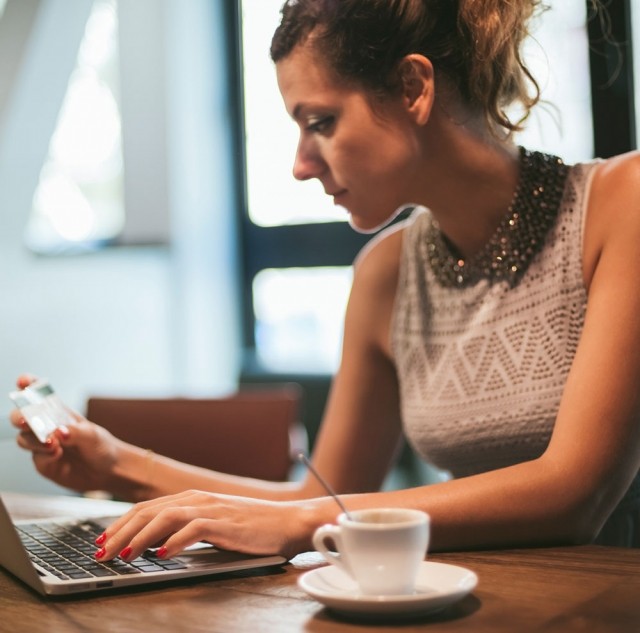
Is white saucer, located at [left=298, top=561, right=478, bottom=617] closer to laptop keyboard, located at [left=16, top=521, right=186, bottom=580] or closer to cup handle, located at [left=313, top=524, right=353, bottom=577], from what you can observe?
cup handle, located at [left=313, top=524, right=353, bottom=577]

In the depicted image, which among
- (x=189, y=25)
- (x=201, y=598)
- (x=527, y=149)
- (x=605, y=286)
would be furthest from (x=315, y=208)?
(x=201, y=598)

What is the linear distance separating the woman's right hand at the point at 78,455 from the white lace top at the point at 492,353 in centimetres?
45

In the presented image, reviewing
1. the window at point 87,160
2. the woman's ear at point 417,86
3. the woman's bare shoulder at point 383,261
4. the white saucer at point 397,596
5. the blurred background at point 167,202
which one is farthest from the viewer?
the window at point 87,160

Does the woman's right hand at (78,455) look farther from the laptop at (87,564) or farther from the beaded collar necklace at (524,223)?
the beaded collar necklace at (524,223)

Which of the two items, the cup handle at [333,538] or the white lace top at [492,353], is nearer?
the cup handle at [333,538]

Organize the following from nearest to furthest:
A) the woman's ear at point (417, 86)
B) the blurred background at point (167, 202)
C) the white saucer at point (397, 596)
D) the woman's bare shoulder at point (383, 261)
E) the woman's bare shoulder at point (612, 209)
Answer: the white saucer at point (397, 596) < the woman's bare shoulder at point (612, 209) < the woman's ear at point (417, 86) < the woman's bare shoulder at point (383, 261) < the blurred background at point (167, 202)

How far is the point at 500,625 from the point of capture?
782 mm

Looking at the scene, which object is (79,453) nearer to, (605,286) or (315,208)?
(605,286)

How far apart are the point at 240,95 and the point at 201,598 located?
3.94m

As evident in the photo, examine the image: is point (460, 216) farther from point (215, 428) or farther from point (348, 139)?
point (215, 428)

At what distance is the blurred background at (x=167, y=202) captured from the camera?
349cm

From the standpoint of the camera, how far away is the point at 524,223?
4.73ft

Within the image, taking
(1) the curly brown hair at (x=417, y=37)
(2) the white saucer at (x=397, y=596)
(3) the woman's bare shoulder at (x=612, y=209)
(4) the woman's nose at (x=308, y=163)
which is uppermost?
(1) the curly brown hair at (x=417, y=37)

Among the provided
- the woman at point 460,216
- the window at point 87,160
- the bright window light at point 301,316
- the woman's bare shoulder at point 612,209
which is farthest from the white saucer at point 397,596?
the bright window light at point 301,316
